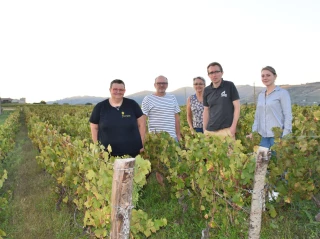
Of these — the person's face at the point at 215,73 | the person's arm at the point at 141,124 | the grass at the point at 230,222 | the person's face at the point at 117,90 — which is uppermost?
the person's face at the point at 215,73

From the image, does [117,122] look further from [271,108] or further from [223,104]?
[271,108]

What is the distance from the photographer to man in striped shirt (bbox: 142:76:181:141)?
5.20 meters

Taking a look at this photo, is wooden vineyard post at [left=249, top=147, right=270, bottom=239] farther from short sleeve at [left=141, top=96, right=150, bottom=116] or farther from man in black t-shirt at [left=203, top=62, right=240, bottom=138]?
short sleeve at [left=141, top=96, right=150, bottom=116]

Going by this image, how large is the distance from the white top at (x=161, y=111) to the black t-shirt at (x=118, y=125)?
0.65 m

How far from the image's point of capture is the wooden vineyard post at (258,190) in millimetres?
3117

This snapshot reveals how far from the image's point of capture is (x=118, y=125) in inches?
177

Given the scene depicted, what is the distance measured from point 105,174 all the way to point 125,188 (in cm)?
52

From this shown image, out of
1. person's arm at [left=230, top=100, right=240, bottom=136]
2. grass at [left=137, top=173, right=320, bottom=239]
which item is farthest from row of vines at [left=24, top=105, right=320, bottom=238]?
person's arm at [left=230, top=100, right=240, bottom=136]

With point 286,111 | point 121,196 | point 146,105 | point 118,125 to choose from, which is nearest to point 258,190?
point 121,196

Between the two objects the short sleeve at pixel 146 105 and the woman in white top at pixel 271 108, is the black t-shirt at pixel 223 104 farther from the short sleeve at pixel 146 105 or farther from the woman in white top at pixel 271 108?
the short sleeve at pixel 146 105

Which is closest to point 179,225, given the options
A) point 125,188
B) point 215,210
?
point 215,210

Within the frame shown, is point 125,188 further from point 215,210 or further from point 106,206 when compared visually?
point 215,210

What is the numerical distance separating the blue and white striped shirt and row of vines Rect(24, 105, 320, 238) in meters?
0.22

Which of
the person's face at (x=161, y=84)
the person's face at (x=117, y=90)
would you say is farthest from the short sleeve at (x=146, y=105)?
the person's face at (x=117, y=90)
